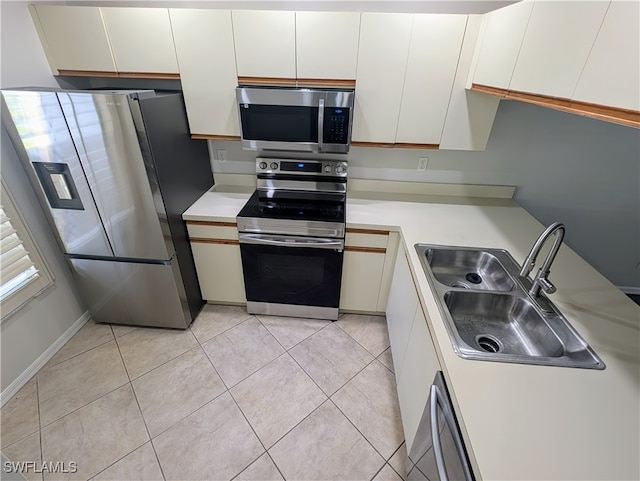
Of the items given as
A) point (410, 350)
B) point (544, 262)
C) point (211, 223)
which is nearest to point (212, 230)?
point (211, 223)

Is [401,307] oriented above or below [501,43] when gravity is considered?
below

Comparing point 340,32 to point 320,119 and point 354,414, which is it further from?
point 354,414

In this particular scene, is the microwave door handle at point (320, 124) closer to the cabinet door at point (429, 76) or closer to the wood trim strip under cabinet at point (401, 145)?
the wood trim strip under cabinet at point (401, 145)

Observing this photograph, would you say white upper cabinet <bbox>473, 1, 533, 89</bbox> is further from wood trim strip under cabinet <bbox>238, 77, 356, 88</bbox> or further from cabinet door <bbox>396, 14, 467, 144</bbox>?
wood trim strip under cabinet <bbox>238, 77, 356, 88</bbox>

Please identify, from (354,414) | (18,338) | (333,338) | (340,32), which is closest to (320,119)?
(340,32)

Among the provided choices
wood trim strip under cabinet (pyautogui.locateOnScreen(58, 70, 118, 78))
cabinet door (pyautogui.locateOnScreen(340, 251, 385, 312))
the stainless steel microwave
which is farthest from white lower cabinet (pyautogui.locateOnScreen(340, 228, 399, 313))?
wood trim strip under cabinet (pyautogui.locateOnScreen(58, 70, 118, 78))

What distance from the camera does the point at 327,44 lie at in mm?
1515

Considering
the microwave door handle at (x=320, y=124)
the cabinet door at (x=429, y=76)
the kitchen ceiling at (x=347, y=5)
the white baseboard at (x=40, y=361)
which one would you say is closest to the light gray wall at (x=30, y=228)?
the white baseboard at (x=40, y=361)

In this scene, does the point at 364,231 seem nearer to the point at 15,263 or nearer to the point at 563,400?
the point at 563,400

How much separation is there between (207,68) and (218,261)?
117 centimetres

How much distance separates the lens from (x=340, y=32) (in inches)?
58.4

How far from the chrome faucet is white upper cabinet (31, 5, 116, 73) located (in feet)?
7.39

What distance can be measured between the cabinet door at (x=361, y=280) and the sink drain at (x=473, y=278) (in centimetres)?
53

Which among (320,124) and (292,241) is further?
(292,241)
